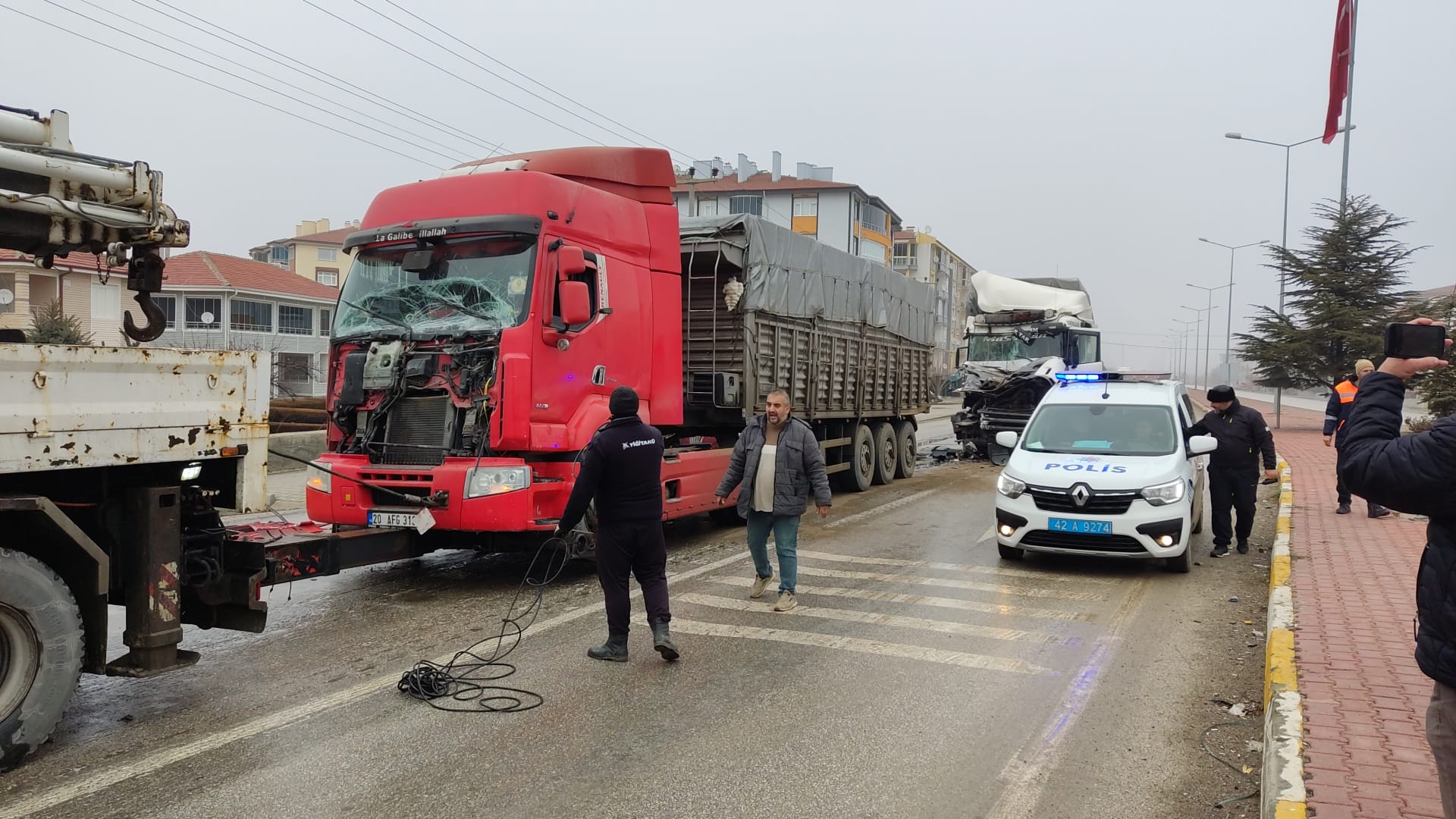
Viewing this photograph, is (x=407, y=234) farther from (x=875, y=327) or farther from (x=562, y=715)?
(x=875, y=327)

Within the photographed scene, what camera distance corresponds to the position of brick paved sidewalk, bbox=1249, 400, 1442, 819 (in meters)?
3.75

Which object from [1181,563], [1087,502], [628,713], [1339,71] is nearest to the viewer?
[628,713]

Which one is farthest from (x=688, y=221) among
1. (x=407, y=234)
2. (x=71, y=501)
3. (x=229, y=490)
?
(x=71, y=501)

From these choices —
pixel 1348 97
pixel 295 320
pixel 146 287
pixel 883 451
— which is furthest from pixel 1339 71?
pixel 295 320

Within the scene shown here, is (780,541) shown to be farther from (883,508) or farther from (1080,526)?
(883,508)

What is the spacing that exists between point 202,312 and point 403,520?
4039 centimetres

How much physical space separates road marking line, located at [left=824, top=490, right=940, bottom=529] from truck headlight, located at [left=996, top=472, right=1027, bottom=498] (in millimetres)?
2620

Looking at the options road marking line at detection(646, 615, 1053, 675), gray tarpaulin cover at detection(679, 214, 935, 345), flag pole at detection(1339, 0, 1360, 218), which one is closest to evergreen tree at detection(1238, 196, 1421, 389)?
flag pole at detection(1339, 0, 1360, 218)

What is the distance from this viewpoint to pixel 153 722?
189 inches

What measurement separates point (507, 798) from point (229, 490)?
2.40 meters

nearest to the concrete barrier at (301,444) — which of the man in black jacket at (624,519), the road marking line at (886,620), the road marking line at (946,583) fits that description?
the road marking line at (946,583)

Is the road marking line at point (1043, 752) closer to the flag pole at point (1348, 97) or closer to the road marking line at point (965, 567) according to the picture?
the road marking line at point (965, 567)

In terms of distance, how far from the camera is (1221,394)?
364 inches

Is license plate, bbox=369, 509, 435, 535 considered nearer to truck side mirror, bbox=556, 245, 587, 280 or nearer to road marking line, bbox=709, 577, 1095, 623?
truck side mirror, bbox=556, 245, 587, 280
